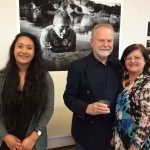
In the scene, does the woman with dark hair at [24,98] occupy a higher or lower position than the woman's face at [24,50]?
lower

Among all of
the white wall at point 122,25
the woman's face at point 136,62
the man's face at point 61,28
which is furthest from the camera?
the man's face at point 61,28

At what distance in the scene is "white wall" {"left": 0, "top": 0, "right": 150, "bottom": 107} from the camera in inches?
80.5

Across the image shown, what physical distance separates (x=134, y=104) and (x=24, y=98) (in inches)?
27.3

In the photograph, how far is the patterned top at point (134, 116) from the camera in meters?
1.27

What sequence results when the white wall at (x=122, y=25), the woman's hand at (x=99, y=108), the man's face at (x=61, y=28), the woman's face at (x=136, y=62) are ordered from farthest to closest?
the man's face at (x=61, y=28)
the white wall at (x=122, y=25)
the woman's face at (x=136, y=62)
the woman's hand at (x=99, y=108)

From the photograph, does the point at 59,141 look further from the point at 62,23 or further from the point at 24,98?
the point at 62,23

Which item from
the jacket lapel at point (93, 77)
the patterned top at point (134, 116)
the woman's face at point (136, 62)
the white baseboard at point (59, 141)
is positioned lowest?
the white baseboard at point (59, 141)

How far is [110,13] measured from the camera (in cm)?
252

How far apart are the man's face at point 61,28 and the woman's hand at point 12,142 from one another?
118 centimetres

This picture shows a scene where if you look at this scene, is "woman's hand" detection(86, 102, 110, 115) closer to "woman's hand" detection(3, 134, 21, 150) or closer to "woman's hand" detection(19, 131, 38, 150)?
Result: "woman's hand" detection(19, 131, 38, 150)

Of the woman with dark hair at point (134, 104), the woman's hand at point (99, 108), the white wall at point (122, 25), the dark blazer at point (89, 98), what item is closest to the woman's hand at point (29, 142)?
the dark blazer at point (89, 98)

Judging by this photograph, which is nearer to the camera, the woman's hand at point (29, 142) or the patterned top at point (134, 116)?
the patterned top at point (134, 116)

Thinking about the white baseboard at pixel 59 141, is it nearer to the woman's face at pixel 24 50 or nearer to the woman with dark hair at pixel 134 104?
the woman with dark hair at pixel 134 104

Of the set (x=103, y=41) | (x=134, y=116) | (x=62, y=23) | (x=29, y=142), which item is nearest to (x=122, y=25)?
(x=62, y=23)
